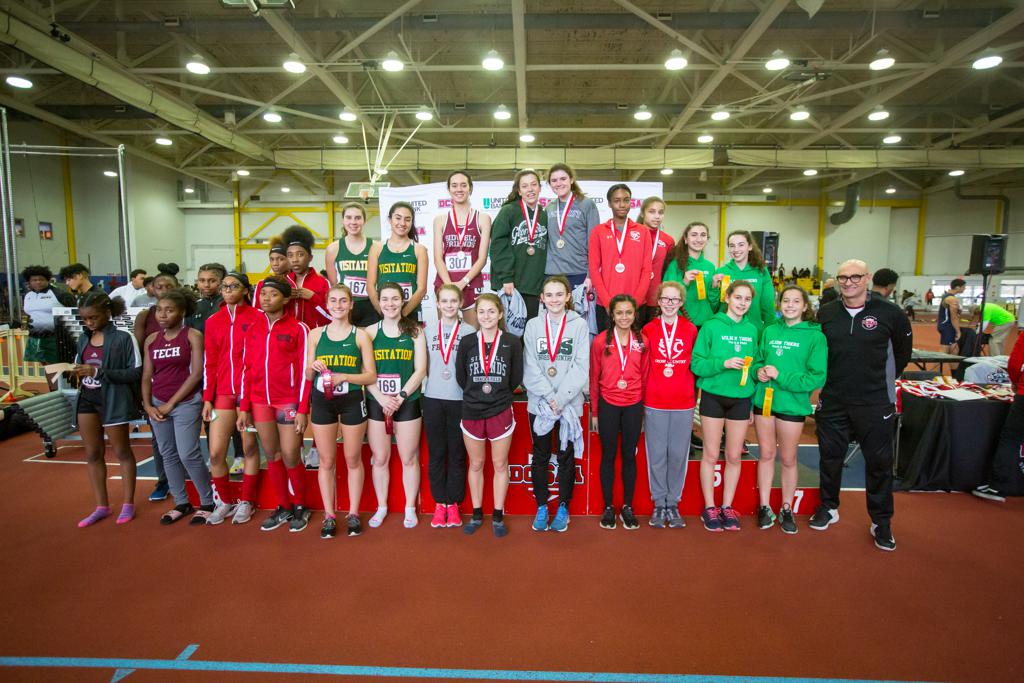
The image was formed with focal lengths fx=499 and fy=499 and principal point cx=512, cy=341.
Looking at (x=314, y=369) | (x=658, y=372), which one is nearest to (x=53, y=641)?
(x=314, y=369)

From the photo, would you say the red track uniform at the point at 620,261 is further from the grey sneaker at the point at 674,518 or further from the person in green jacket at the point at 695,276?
the grey sneaker at the point at 674,518

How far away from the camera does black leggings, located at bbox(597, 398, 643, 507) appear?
3455 mm

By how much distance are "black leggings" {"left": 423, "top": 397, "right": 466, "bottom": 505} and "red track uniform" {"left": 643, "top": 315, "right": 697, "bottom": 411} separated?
1.35 m

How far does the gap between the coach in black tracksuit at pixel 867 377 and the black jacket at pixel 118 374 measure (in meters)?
4.88

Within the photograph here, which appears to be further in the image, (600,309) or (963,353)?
(963,353)

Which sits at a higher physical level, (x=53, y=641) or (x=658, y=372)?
(x=658, y=372)

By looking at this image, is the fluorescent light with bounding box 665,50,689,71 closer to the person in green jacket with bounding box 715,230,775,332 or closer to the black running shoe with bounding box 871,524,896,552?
the person in green jacket with bounding box 715,230,775,332

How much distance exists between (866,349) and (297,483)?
4.04 m

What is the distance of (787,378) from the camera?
11.1 ft

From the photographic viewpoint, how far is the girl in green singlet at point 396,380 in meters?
3.39

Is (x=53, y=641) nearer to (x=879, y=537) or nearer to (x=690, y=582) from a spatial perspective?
(x=690, y=582)

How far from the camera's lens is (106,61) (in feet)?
27.8

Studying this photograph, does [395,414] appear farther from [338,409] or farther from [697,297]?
[697,297]

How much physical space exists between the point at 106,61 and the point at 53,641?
32.2ft
